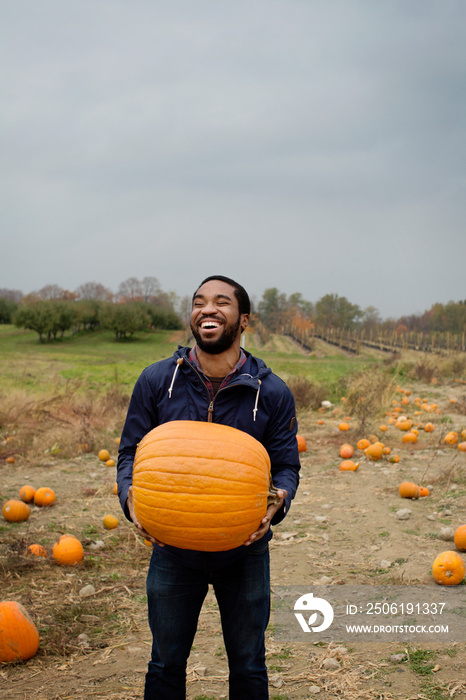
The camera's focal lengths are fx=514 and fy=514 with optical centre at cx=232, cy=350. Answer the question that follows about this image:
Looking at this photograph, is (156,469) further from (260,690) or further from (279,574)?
(279,574)

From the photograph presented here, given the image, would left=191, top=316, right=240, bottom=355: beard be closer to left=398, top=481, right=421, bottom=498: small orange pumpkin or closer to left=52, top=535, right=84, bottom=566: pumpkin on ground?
left=52, top=535, right=84, bottom=566: pumpkin on ground

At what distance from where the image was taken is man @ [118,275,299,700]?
224 cm

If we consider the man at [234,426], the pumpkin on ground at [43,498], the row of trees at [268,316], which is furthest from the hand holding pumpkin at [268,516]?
the row of trees at [268,316]

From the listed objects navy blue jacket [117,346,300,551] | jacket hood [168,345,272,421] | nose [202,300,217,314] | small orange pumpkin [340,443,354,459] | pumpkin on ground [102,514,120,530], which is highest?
nose [202,300,217,314]

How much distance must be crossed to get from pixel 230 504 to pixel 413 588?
2.43 metres

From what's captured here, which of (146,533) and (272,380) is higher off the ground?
(272,380)

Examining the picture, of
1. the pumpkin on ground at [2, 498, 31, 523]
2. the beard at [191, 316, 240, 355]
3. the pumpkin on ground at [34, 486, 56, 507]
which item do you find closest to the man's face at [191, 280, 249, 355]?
the beard at [191, 316, 240, 355]

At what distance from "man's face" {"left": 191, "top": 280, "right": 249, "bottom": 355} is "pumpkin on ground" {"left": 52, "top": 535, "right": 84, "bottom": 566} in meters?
3.03

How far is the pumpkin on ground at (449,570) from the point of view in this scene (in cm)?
385

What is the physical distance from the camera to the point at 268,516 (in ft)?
7.55

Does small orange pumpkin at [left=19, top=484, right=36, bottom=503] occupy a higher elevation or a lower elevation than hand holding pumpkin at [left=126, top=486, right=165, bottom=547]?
lower

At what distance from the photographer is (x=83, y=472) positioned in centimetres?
781

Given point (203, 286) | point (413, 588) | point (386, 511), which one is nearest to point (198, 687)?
point (413, 588)

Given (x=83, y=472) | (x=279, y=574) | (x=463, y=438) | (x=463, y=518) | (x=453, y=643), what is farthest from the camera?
(x=463, y=438)
